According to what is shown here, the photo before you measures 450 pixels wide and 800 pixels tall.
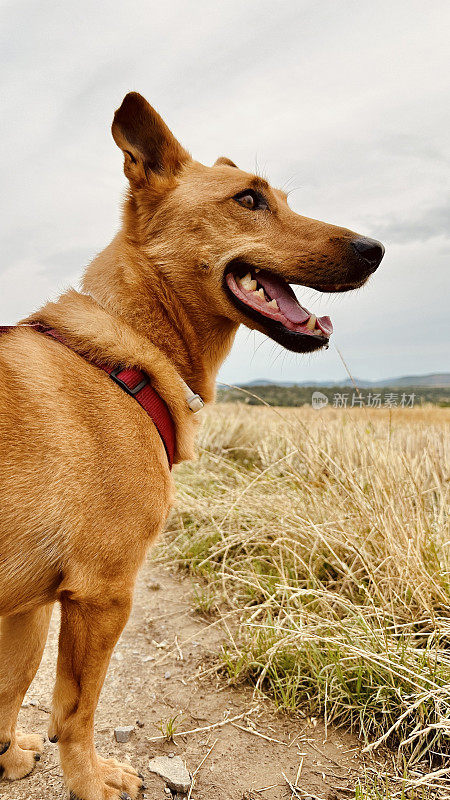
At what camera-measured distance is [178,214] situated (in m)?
2.53

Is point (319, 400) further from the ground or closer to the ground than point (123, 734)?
further from the ground

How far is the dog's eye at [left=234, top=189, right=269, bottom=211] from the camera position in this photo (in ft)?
8.61

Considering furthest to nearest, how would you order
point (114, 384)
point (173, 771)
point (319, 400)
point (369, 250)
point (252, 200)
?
point (319, 400) → point (252, 200) → point (369, 250) → point (173, 771) → point (114, 384)

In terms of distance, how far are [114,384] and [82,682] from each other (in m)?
1.06

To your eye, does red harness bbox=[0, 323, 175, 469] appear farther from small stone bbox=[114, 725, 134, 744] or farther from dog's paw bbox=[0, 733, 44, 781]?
dog's paw bbox=[0, 733, 44, 781]

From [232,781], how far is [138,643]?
1.24 metres

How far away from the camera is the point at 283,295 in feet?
8.52

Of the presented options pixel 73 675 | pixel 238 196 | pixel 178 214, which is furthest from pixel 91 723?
pixel 238 196

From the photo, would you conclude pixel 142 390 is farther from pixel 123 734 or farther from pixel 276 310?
pixel 123 734

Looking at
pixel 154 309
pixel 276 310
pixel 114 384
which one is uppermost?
pixel 276 310

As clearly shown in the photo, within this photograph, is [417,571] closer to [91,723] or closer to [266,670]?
[266,670]

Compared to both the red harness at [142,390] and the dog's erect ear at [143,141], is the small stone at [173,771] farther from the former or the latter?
the dog's erect ear at [143,141]

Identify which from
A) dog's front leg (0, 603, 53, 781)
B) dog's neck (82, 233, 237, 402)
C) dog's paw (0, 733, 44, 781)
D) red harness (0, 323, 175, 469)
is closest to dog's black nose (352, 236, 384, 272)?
dog's neck (82, 233, 237, 402)

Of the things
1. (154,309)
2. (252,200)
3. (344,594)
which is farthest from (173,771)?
(252,200)
